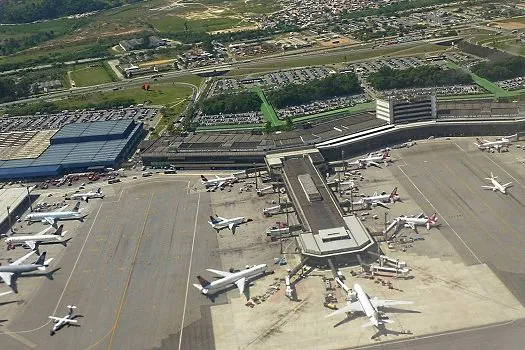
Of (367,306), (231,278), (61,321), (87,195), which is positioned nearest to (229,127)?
(87,195)

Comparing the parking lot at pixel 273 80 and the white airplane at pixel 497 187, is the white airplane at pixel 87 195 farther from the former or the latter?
the white airplane at pixel 497 187

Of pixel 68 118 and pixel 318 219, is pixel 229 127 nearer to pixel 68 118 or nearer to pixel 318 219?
pixel 68 118

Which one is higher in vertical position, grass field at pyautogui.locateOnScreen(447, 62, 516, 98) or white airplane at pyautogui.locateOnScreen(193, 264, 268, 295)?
white airplane at pyautogui.locateOnScreen(193, 264, 268, 295)

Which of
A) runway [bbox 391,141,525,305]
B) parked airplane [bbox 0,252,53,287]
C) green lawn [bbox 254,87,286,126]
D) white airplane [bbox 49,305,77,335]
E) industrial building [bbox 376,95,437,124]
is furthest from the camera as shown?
green lawn [bbox 254,87,286,126]

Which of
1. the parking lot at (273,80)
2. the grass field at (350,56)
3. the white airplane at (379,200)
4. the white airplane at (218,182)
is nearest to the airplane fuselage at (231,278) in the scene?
the white airplane at (379,200)

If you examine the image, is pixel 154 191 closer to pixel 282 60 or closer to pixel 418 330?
pixel 418 330

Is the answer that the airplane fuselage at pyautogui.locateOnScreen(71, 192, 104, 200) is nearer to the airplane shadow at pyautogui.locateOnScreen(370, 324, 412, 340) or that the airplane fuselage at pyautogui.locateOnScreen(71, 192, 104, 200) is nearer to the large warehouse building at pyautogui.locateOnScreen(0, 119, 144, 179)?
the large warehouse building at pyautogui.locateOnScreen(0, 119, 144, 179)

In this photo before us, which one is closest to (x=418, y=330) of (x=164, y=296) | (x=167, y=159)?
(x=164, y=296)

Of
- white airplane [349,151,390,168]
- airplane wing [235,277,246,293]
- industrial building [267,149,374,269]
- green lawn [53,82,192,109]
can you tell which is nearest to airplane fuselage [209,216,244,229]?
industrial building [267,149,374,269]
